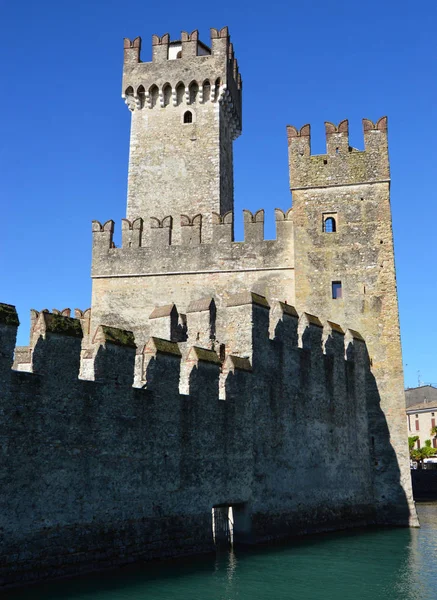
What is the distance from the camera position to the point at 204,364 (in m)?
13.7

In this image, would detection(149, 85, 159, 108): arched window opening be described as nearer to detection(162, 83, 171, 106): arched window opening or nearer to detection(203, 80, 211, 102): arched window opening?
detection(162, 83, 171, 106): arched window opening

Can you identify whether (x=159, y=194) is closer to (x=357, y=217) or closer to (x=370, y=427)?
(x=357, y=217)

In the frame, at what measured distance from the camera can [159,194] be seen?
24.3 meters

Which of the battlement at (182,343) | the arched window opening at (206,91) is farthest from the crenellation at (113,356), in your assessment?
the arched window opening at (206,91)

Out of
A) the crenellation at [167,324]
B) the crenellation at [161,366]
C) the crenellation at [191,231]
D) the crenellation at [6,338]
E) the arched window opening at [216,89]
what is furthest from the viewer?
the arched window opening at [216,89]

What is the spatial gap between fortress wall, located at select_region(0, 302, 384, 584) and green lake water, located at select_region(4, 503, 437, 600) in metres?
0.47

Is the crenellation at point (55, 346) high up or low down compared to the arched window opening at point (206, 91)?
down

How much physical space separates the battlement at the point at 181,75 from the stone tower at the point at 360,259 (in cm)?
494

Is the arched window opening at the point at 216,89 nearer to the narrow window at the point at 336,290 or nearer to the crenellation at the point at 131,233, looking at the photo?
the crenellation at the point at 131,233

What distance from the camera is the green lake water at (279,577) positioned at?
32.8 ft

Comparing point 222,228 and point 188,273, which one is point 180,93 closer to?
point 222,228

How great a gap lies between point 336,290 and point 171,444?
9435 millimetres

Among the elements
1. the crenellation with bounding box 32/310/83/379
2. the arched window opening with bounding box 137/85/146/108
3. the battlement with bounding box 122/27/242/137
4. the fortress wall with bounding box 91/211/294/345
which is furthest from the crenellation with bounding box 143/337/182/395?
the arched window opening with bounding box 137/85/146/108

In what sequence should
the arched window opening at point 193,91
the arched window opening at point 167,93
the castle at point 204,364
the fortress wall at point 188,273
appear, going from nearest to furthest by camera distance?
1. the castle at point 204,364
2. the fortress wall at point 188,273
3. the arched window opening at point 193,91
4. the arched window opening at point 167,93
